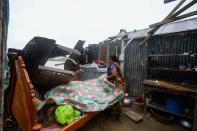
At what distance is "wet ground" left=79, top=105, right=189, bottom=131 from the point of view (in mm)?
3689

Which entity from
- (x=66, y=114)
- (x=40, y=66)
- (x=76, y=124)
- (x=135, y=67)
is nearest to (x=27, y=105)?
(x=66, y=114)

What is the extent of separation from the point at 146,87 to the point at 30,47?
3694 mm

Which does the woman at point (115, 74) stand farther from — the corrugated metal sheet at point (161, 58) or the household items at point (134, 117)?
the corrugated metal sheet at point (161, 58)

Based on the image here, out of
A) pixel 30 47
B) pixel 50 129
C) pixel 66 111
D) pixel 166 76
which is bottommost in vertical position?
pixel 50 129

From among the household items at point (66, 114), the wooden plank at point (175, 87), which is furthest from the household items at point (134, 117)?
the household items at point (66, 114)

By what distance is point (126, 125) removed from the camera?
3910 millimetres

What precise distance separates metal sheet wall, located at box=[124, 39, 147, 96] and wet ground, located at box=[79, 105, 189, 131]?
1.95 m

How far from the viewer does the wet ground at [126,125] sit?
12.1ft

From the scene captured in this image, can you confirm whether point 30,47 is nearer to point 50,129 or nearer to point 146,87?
point 50,129

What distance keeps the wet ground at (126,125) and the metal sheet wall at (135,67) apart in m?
1.95

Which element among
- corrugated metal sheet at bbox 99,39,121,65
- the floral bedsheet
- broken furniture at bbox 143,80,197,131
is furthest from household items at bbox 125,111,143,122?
corrugated metal sheet at bbox 99,39,121,65

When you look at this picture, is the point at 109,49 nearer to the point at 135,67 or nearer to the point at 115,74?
the point at 135,67

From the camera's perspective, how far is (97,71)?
6.87 m

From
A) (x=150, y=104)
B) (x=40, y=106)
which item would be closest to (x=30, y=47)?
(x=40, y=106)
